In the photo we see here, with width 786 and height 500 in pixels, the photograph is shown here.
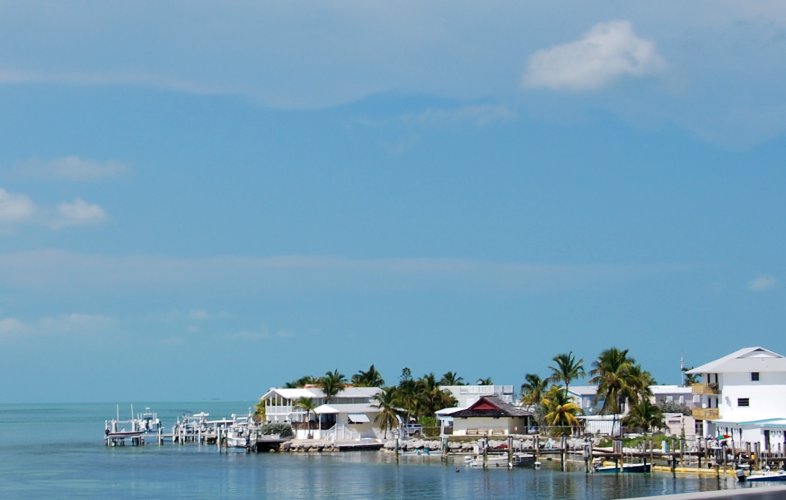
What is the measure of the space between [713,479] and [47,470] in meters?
52.7

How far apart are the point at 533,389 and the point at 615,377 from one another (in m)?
23.2

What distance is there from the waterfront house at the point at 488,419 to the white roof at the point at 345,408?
1128 centimetres

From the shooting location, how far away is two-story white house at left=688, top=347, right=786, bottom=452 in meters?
71.8

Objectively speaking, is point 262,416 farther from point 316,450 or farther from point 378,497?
point 378,497

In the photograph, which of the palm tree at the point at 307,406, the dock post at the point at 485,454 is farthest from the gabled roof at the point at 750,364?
the palm tree at the point at 307,406

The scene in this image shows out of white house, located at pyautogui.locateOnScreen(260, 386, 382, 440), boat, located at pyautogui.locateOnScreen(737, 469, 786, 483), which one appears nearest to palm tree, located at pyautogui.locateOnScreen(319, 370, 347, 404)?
white house, located at pyautogui.locateOnScreen(260, 386, 382, 440)

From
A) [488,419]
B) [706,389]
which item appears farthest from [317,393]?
[706,389]

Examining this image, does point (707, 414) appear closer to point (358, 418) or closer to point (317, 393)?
point (358, 418)

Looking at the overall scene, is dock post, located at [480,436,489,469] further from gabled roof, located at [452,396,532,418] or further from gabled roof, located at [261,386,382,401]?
gabled roof, located at [261,386,382,401]

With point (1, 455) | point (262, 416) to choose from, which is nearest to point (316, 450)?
point (262, 416)

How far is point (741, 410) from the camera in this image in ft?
240

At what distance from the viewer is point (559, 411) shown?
8981cm

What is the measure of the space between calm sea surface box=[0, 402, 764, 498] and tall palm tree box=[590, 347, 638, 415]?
28.7 ft

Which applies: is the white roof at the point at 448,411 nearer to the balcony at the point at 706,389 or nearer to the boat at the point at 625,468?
the balcony at the point at 706,389
